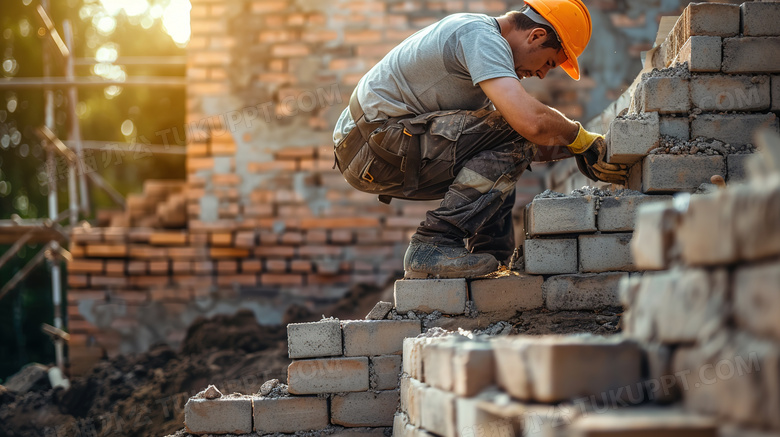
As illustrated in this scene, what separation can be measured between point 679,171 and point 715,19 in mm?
643

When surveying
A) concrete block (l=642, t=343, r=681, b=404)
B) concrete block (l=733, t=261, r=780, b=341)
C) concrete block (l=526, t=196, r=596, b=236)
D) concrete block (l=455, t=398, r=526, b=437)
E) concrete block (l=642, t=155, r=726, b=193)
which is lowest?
concrete block (l=455, t=398, r=526, b=437)

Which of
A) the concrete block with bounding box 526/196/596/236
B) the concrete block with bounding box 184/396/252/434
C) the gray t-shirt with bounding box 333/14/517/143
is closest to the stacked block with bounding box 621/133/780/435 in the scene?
the concrete block with bounding box 526/196/596/236

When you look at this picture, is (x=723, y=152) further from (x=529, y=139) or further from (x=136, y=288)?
(x=136, y=288)

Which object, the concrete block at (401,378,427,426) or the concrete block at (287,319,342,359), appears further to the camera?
the concrete block at (287,319,342,359)

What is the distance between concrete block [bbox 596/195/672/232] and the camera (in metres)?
2.79

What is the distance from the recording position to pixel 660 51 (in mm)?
3348

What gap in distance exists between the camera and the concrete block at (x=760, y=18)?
276 cm

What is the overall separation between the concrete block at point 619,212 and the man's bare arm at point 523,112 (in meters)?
0.36

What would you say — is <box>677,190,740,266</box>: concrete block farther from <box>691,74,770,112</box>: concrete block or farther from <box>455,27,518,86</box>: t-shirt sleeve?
<box>691,74,770,112</box>: concrete block

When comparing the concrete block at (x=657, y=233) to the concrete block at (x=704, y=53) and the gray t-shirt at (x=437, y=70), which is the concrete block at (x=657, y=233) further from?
the concrete block at (x=704, y=53)

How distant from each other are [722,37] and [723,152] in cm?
48

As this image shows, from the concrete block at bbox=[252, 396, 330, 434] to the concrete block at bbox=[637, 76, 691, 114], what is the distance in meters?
1.85

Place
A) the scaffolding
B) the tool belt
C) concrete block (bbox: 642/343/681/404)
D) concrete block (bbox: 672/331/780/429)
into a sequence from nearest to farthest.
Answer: concrete block (bbox: 672/331/780/429) < concrete block (bbox: 642/343/681/404) < the tool belt < the scaffolding

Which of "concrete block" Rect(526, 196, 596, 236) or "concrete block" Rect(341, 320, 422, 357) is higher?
"concrete block" Rect(526, 196, 596, 236)
